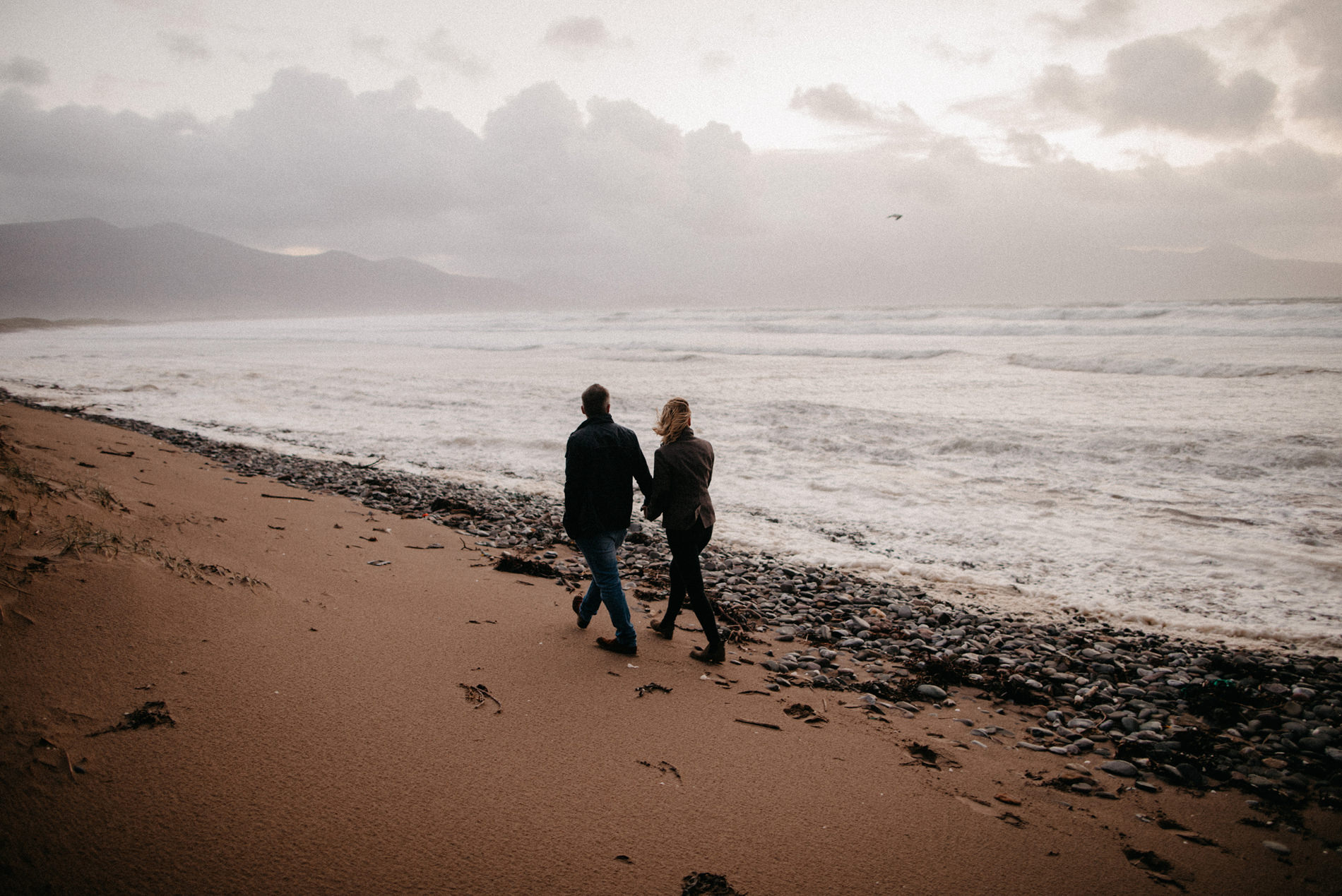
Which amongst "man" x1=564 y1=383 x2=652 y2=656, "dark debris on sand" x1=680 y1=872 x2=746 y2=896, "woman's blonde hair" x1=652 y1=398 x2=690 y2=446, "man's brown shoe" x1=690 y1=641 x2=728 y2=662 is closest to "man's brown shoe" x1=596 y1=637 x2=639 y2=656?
"man" x1=564 y1=383 x2=652 y2=656

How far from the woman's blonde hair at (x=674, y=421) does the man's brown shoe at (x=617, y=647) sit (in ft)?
5.43

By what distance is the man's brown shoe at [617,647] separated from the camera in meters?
5.29

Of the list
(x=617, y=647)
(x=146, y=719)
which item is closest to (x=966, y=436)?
(x=617, y=647)

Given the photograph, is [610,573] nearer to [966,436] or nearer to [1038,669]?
[1038,669]

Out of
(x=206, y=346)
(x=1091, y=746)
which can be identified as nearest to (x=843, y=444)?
(x=1091, y=746)

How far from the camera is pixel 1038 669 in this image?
563 centimetres

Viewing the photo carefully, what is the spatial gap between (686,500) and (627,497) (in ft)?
1.52

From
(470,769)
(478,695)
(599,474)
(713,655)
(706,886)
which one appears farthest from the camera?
(713,655)

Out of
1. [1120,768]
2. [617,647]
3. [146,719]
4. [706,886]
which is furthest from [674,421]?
[1120,768]

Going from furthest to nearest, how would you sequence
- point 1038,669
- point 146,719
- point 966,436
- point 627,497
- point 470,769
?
point 966,436 < point 1038,669 < point 627,497 < point 470,769 < point 146,719

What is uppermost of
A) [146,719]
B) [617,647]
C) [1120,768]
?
[146,719]

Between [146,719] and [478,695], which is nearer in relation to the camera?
[146,719]

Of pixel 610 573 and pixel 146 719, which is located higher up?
pixel 610 573

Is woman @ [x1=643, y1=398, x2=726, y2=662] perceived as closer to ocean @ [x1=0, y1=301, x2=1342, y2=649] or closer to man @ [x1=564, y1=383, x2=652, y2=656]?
man @ [x1=564, y1=383, x2=652, y2=656]
